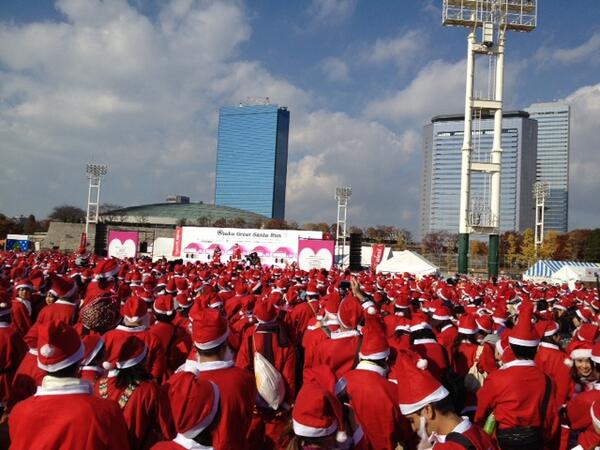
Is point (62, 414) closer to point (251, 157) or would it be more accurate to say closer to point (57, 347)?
point (57, 347)

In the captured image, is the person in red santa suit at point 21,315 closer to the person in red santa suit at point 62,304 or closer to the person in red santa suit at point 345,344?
the person in red santa suit at point 62,304

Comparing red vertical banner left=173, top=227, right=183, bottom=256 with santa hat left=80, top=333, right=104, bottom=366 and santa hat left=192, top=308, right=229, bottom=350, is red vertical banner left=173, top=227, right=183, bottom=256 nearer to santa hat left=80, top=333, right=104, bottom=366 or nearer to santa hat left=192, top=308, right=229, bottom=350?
santa hat left=80, top=333, right=104, bottom=366

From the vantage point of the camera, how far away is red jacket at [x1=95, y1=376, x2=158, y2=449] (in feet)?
9.94

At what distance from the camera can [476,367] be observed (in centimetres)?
478

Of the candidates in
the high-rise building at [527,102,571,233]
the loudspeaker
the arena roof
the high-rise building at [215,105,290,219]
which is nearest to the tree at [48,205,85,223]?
the arena roof

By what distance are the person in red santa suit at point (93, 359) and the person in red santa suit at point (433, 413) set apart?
2260mm

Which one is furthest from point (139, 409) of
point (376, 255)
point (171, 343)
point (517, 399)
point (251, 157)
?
point (251, 157)

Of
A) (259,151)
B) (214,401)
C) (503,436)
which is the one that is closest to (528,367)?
(503,436)

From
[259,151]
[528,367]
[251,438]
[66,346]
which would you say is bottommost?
[251,438]

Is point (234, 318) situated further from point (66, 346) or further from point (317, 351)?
point (66, 346)

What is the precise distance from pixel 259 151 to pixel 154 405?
444 ft

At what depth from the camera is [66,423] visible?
2.33m

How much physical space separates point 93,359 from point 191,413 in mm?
1614

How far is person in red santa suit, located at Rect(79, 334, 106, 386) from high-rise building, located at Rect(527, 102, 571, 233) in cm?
14785
